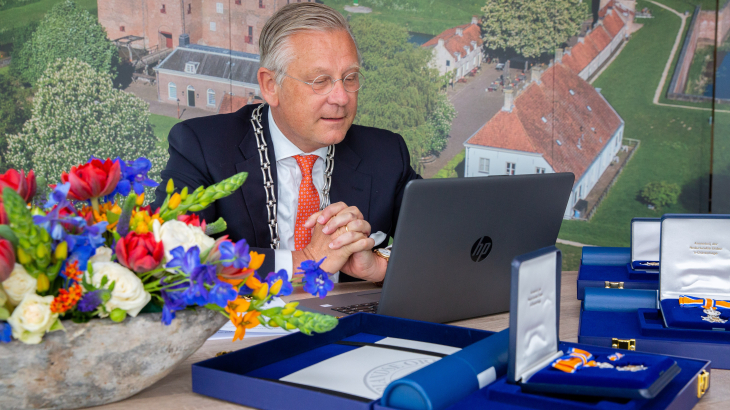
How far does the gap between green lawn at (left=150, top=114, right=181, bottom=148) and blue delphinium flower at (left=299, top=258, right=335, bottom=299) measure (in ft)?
13.5

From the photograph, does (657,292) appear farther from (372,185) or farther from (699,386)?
(372,185)

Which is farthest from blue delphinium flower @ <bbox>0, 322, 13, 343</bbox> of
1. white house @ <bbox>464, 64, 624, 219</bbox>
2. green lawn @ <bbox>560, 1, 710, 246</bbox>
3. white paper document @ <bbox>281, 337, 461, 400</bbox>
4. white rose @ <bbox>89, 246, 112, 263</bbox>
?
green lawn @ <bbox>560, 1, 710, 246</bbox>

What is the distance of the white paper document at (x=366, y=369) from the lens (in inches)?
32.8

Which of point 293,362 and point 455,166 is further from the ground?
point 293,362

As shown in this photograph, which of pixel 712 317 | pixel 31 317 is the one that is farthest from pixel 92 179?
pixel 712 317

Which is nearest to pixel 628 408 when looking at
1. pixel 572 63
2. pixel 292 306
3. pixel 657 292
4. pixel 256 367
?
pixel 292 306

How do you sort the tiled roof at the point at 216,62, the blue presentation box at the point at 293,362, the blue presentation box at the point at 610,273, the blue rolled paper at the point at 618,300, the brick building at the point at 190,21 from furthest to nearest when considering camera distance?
1. the tiled roof at the point at 216,62
2. the brick building at the point at 190,21
3. the blue presentation box at the point at 610,273
4. the blue rolled paper at the point at 618,300
5. the blue presentation box at the point at 293,362

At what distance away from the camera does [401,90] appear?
5.09 meters

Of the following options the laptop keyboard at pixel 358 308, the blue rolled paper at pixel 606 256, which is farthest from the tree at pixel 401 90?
the laptop keyboard at pixel 358 308

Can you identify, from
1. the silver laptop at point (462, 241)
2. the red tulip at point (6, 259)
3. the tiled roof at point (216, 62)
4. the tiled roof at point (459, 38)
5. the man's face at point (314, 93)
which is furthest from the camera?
the tiled roof at point (459, 38)

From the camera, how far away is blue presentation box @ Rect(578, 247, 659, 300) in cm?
140

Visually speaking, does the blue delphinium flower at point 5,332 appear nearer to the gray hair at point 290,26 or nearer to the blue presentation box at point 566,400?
the blue presentation box at point 566,400

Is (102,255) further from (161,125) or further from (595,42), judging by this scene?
(595,42)

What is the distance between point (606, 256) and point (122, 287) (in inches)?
50.7
